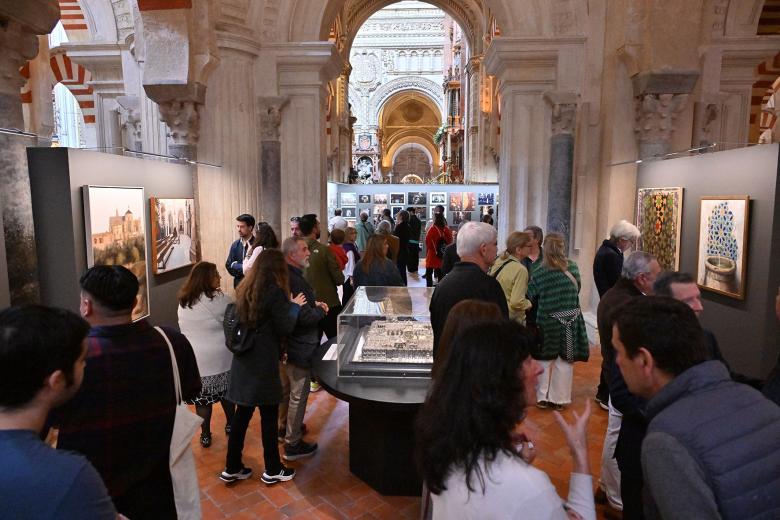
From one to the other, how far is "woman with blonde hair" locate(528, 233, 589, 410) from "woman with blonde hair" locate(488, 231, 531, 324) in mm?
242

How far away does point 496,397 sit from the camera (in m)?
1.24

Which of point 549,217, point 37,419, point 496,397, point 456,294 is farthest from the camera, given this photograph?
point 549,217

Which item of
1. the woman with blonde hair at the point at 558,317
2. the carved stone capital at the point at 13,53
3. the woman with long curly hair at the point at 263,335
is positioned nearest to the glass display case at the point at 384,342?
the woman with long curly hair at the point at 263,335

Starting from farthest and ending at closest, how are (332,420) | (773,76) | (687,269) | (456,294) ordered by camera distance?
(773,76) → (687,269) → (332,420) → (456,294)

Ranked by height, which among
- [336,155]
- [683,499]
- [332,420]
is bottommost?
[332,420]

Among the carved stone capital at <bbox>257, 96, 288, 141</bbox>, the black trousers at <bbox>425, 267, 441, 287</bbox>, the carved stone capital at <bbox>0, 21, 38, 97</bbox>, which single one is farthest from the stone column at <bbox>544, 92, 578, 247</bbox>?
the carved stone capital at <bbox>0, 21, 38, 97</bbox>

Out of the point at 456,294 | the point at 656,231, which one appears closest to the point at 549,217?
the point at 656,231

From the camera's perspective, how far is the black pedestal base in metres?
3.12

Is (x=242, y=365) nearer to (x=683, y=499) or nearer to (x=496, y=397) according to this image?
(x=496, y=397)

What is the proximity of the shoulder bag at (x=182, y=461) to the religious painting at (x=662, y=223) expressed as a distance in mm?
4872

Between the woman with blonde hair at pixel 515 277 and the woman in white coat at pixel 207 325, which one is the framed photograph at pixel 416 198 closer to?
the woman with blonde hair at pixel 515 277

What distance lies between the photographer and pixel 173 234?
18.9ft

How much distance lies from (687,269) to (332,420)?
3.79m

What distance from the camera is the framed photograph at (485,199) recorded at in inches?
534
